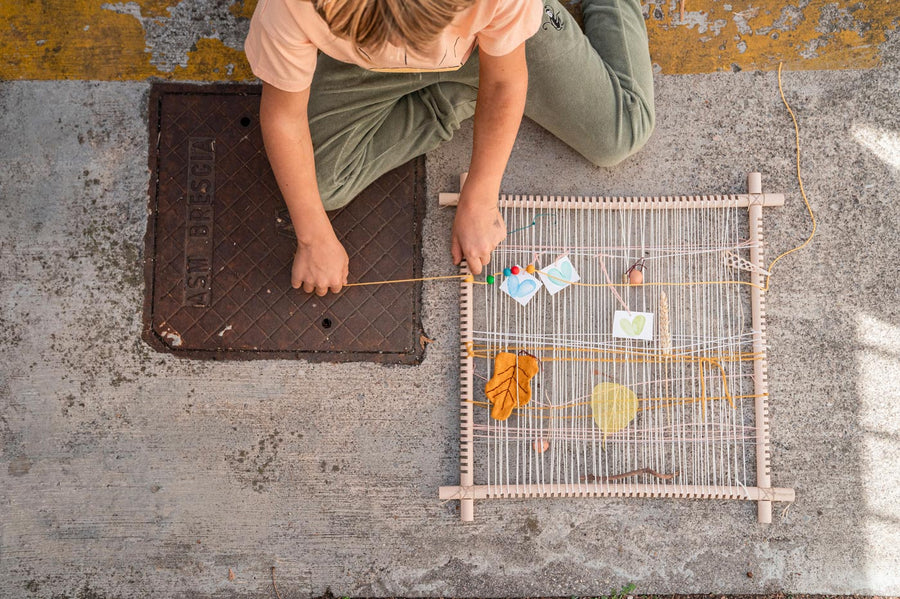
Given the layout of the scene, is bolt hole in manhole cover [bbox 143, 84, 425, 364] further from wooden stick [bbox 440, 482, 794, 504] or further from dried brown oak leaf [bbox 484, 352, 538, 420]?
wooden stick [bbox 440, 482, 794, 504]

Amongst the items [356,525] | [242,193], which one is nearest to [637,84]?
[242,193]

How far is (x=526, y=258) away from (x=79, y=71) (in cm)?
137

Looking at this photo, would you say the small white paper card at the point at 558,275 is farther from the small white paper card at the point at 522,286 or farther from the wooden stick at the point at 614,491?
the wooden stick at the point at 614,491

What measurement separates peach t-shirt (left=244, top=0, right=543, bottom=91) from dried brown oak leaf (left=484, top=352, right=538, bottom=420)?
0.80 metres

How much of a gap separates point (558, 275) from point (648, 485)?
603mm

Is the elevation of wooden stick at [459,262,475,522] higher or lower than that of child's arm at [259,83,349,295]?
lower

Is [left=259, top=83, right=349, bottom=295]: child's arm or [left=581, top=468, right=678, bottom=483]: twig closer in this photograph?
[left=259, top=83, right=349, bottom=295]: child's arm

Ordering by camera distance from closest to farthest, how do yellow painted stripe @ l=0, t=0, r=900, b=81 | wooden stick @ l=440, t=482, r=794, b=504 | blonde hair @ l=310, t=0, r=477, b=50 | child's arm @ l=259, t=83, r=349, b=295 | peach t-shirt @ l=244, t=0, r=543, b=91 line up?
blonde hair @ l=310, t=0, r=477, b=50, peach t-shirt @ l=244, t=0, r=543, b=91, child's arm @ l=259, t=83, r=349, b=295, wooden stick @ l=440, t=482, r=794, b=504, yellow painted stripe @ l=0, t=0, r=900, b=81

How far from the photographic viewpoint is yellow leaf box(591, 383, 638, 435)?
166cm

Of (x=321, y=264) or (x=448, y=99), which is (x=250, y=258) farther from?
(x=448, y=99)

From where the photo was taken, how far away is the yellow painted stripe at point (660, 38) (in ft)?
5.74

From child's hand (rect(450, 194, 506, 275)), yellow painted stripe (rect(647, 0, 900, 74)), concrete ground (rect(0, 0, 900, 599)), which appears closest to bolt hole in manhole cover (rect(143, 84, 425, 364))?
concrete ground (rect(0, 0, 900, 599))

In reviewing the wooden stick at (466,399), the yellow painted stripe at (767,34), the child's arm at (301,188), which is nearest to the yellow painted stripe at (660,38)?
the yellow painted stripe at (767,34)

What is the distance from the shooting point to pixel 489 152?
1381mm
